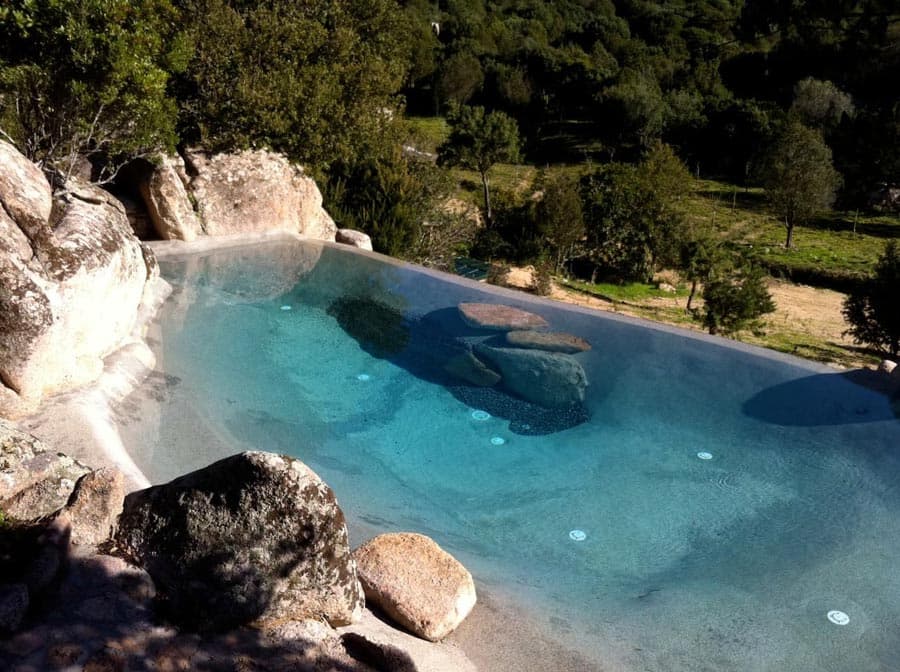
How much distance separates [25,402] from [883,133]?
1872 inches

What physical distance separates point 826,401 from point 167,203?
37.1 feet

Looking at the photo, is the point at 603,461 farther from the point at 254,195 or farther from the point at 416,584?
the point at 254,195

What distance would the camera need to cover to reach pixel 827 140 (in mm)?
47594

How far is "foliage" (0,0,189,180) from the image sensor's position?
9.81 m

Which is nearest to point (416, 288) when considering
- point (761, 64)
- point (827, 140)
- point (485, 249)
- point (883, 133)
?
point (485, 249)

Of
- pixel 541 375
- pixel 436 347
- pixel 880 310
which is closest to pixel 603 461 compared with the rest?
pixel 541 375

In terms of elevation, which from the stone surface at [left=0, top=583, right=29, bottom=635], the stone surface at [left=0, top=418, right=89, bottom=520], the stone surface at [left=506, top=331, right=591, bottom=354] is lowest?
the stone surface at [left=506, top=331, right=591, bottom=354]

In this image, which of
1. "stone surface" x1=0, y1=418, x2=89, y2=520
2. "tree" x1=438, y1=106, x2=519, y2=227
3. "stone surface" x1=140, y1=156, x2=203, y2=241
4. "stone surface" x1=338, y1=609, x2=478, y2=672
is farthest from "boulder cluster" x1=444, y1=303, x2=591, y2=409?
"tree" x1=438, y1=106, x2=519, y2=227

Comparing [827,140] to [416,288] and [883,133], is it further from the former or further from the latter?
[416,288]

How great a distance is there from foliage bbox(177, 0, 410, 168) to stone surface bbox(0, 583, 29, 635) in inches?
506

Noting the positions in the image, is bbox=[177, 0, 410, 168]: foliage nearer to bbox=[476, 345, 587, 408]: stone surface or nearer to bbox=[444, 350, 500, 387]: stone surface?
bbox=[444, 350, 500, 387]: stone surface

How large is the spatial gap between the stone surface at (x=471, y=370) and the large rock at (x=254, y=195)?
6936 mm

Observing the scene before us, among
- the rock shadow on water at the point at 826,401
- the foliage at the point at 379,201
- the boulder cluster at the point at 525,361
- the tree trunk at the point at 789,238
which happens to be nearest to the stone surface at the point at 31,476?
the boulder cluster at the point at 525,361

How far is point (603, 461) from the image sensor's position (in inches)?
330
